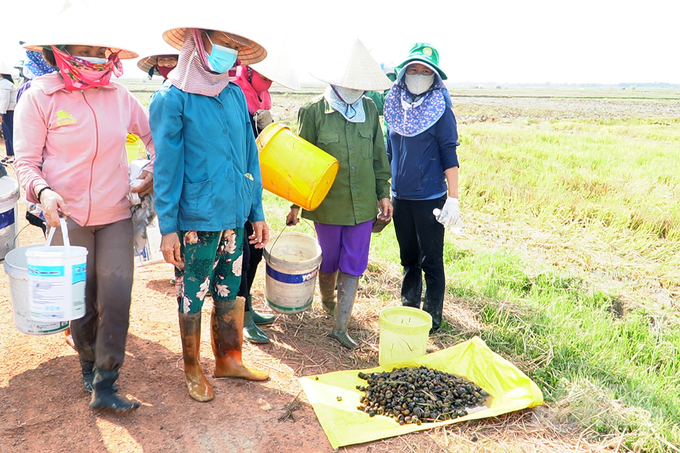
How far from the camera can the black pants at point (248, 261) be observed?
3408 millimetres

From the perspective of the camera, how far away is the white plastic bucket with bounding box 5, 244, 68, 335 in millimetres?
2615

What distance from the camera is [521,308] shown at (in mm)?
4230

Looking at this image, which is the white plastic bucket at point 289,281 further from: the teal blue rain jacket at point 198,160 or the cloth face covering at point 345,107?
the cloth face covering at point 345,107

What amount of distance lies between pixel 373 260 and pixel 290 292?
184 cm

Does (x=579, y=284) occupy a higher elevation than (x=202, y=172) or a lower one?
lower

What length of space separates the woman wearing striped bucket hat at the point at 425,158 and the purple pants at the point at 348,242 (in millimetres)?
393

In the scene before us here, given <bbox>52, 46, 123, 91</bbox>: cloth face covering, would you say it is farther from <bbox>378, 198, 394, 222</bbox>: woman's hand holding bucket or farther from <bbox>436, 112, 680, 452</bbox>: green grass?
<bbox>436, 112, 680, 452</bbox>: green grass

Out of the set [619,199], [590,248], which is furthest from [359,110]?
[619,199]

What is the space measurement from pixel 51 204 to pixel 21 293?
754 millimetres

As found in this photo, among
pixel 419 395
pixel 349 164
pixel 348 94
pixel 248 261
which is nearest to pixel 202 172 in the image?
pixel 248 261

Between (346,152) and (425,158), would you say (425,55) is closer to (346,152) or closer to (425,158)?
(425,158)

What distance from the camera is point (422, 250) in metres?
3.79

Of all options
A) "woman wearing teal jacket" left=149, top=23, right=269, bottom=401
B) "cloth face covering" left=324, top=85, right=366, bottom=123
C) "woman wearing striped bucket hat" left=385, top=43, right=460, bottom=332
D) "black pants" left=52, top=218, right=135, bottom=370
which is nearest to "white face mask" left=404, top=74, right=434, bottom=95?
"woman wearing striped bucket hat" left=385, top=43, right=460, bottom=332

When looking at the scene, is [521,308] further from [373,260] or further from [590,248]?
[590,248]
